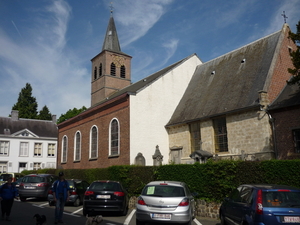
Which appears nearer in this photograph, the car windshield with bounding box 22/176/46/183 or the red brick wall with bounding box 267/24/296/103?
the car windshield with bounding box 22/176/46/183

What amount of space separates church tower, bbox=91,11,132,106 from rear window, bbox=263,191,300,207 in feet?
99.0

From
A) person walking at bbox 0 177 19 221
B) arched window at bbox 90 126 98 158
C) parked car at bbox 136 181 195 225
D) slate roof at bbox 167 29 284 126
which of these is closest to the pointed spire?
arched window at bbox 90 126 98 158

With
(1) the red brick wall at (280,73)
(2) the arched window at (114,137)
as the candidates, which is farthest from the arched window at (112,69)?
(1) the red brick wall at (280,73)

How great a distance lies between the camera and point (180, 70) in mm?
25422

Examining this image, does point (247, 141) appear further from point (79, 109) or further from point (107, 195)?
point (79, 109)

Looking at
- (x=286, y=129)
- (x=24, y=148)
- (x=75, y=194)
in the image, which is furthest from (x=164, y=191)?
(x=24, y=148)

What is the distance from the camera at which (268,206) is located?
21.0 feet

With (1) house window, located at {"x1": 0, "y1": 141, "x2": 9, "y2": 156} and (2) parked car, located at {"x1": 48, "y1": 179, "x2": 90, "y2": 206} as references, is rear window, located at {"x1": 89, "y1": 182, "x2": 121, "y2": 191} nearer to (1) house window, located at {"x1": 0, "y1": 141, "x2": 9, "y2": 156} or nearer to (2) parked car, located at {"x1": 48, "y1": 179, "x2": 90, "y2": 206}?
(2) parked car, located at {"x1": 48, "y1": 179, "x2": 90, "y2": 206}

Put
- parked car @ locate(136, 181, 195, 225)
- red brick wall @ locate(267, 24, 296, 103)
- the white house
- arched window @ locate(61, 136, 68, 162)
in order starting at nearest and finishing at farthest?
parked car @ locate(136, 181, 195, 225) < red brick wall @ locate(267, 24, 296, 103) < arched window @ locate(61, 136, 68, 162) < the white house

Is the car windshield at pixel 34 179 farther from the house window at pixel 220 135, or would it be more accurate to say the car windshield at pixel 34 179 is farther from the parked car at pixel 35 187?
the house window at pixel 220 135

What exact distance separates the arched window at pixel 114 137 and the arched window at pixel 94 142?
3.11m

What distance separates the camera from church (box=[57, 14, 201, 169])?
2175 centimetres

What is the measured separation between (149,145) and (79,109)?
108 ft

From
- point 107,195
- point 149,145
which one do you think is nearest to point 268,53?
point 149,145
